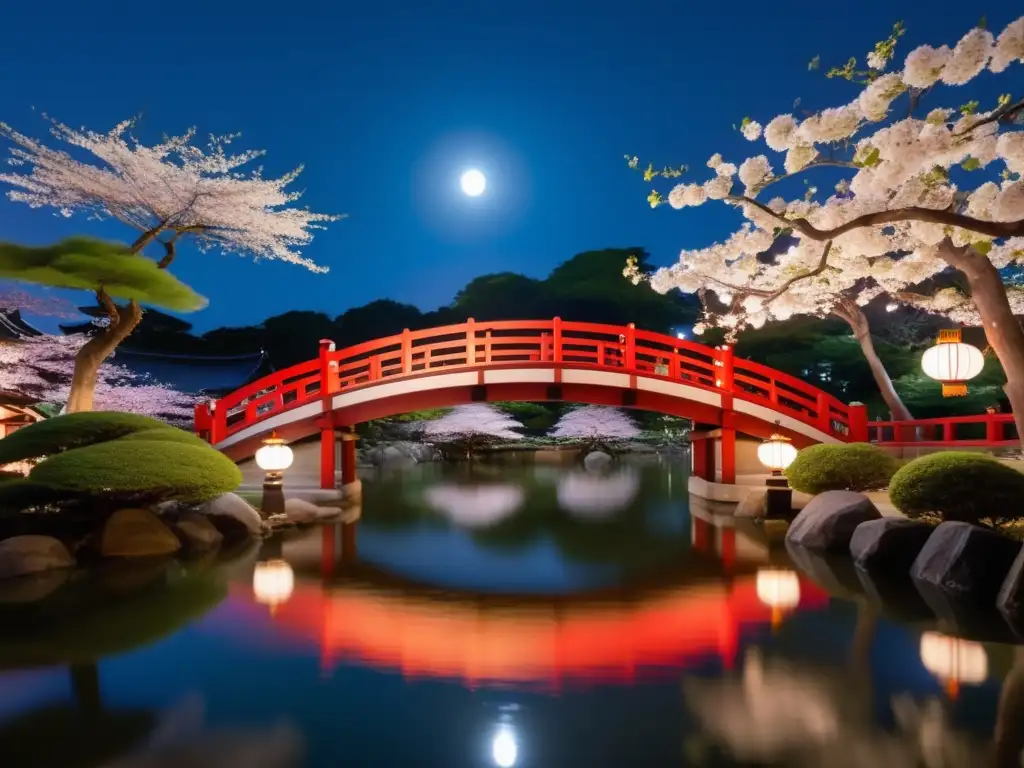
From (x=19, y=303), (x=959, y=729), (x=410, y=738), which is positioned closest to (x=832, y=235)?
(x=959, y=729)

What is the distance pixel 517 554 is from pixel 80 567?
17.5ft

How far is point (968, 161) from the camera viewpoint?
251 inches

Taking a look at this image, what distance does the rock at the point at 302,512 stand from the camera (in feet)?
39.2

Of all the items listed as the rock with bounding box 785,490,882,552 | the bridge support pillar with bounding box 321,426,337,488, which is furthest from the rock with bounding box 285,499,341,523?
the rock with bounding box 785,490,882,552

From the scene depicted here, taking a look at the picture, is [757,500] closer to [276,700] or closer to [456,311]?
[276,700]

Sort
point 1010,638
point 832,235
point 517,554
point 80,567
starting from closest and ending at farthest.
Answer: point 1010,638
point 832,235
point 80,567
point 517,554

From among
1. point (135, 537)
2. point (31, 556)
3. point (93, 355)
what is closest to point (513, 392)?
point (135, 537)

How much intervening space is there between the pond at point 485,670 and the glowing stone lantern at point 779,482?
11.0ft

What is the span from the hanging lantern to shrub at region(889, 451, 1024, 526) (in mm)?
891

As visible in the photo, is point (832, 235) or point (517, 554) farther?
point (517, 554)

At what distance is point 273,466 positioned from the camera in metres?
11.5

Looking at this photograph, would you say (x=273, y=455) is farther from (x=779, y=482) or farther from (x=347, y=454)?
(x=779, y=482)

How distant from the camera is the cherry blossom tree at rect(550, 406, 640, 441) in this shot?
3000 centimetres

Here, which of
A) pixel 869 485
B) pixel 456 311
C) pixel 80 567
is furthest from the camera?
pixel 456 311
